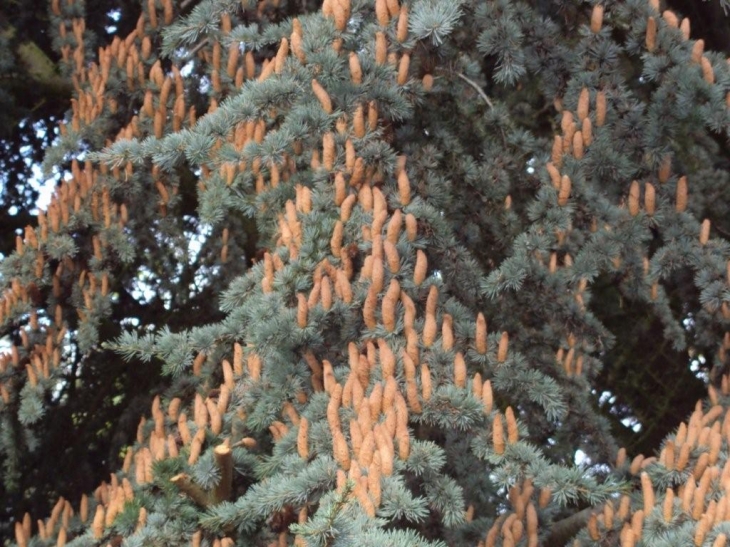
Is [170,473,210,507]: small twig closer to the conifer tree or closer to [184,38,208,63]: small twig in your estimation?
the conifer tree

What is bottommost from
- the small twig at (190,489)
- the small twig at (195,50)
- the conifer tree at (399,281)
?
the small twig at (190,489)

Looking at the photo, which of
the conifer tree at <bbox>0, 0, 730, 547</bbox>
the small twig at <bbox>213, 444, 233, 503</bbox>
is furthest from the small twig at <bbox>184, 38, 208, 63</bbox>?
the small twig at <bbox>213, 444, 233, 503</bbox>

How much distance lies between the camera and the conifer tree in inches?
61.0

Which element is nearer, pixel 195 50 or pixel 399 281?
pixel 399 281

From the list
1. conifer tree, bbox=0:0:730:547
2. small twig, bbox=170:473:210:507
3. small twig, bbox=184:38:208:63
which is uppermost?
small twig, bbox=184:38:208:63

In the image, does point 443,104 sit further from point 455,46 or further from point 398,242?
point 398,242

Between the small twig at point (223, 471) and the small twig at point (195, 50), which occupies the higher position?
the small twig at point (195, 50)

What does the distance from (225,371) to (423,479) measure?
0.49 metres

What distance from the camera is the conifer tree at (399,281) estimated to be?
155 cm

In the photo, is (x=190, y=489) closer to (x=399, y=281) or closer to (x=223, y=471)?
(x=223, y=471)

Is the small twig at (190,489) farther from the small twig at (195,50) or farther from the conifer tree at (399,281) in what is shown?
the small twig at (195,50)

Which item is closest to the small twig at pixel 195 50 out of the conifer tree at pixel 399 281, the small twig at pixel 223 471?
the conifer tree at pixel 399 281

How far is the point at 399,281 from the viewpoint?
1688mm

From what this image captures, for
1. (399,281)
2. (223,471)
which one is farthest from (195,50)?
(223,471)
